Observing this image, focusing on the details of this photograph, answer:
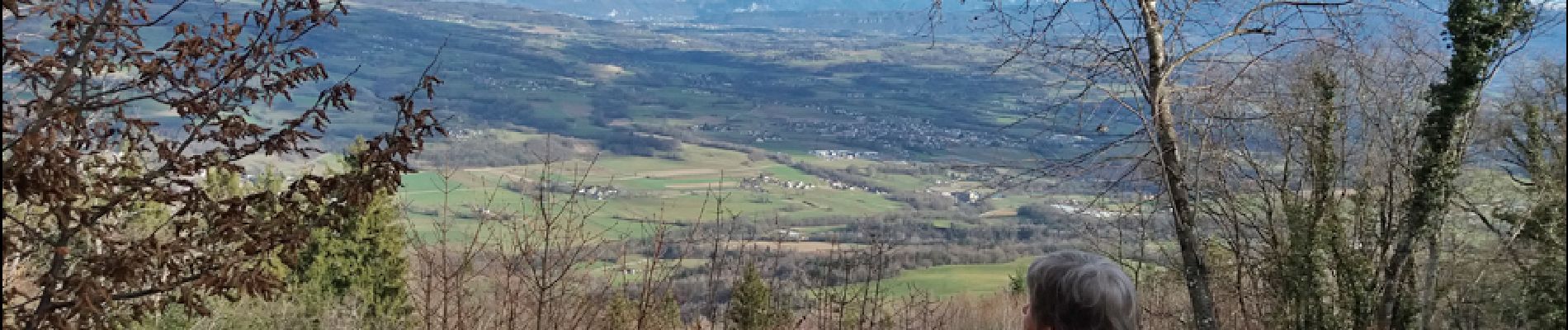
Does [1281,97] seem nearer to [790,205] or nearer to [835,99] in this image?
[790,205]

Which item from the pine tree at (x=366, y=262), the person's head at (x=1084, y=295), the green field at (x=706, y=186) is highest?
the person's head at (x=1084, y=295)

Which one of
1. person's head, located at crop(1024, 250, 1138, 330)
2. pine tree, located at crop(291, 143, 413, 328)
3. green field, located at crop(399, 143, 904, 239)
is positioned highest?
person's head, located at crop(1024, 250, 1138, 330)

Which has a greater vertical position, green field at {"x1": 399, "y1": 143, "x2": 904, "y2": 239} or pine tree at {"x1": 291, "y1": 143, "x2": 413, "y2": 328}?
pine tree at {"x1": 291, "y1": 143, "x2": 413, "y2": 328}

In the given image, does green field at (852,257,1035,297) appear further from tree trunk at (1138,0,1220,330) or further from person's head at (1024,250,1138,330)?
person's head at (1024,250,1138,330)

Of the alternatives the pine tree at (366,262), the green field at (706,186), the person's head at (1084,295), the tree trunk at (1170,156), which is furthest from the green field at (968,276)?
the person's head at (1084,295)

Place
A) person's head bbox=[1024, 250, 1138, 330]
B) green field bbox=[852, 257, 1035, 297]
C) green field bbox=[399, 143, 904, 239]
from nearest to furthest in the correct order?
person's head bbox=[1024, 250, 1138, 330], green field bbox=[852, 257, 1035, 297], green field bbox=[399, 143, 904, 239]

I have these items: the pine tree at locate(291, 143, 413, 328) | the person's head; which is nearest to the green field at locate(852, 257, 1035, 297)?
the pine tree at locate(291, 143, 413, 328)

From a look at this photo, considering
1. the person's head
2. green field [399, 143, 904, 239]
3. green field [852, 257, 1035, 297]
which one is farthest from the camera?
green field [399, 143, 904, 239]

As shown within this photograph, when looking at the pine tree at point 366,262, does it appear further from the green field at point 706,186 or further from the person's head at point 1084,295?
the person's head at point 1084,295
